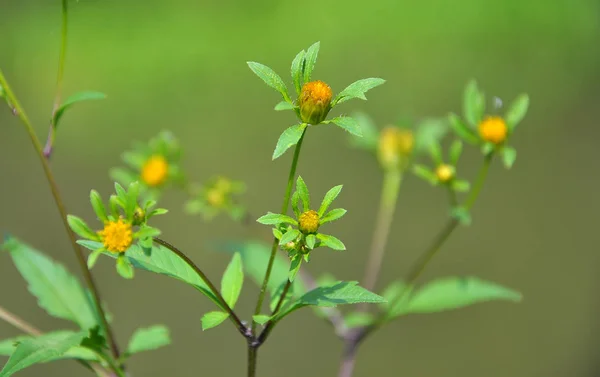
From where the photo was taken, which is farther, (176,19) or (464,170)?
(176,19)

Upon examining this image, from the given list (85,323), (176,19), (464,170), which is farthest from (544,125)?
(85,323)

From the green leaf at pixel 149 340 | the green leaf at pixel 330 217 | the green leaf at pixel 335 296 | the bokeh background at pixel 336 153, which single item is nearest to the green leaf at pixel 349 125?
the green leaf at pixel 330 217

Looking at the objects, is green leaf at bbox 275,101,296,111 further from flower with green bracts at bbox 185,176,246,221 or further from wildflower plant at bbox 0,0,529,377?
flower with green bracts at bbox 185,176,246,221

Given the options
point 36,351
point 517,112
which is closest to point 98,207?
point 36,351

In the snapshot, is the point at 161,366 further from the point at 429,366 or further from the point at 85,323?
the point at 85,323

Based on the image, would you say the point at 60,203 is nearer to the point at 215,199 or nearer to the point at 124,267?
the point at 124,267
